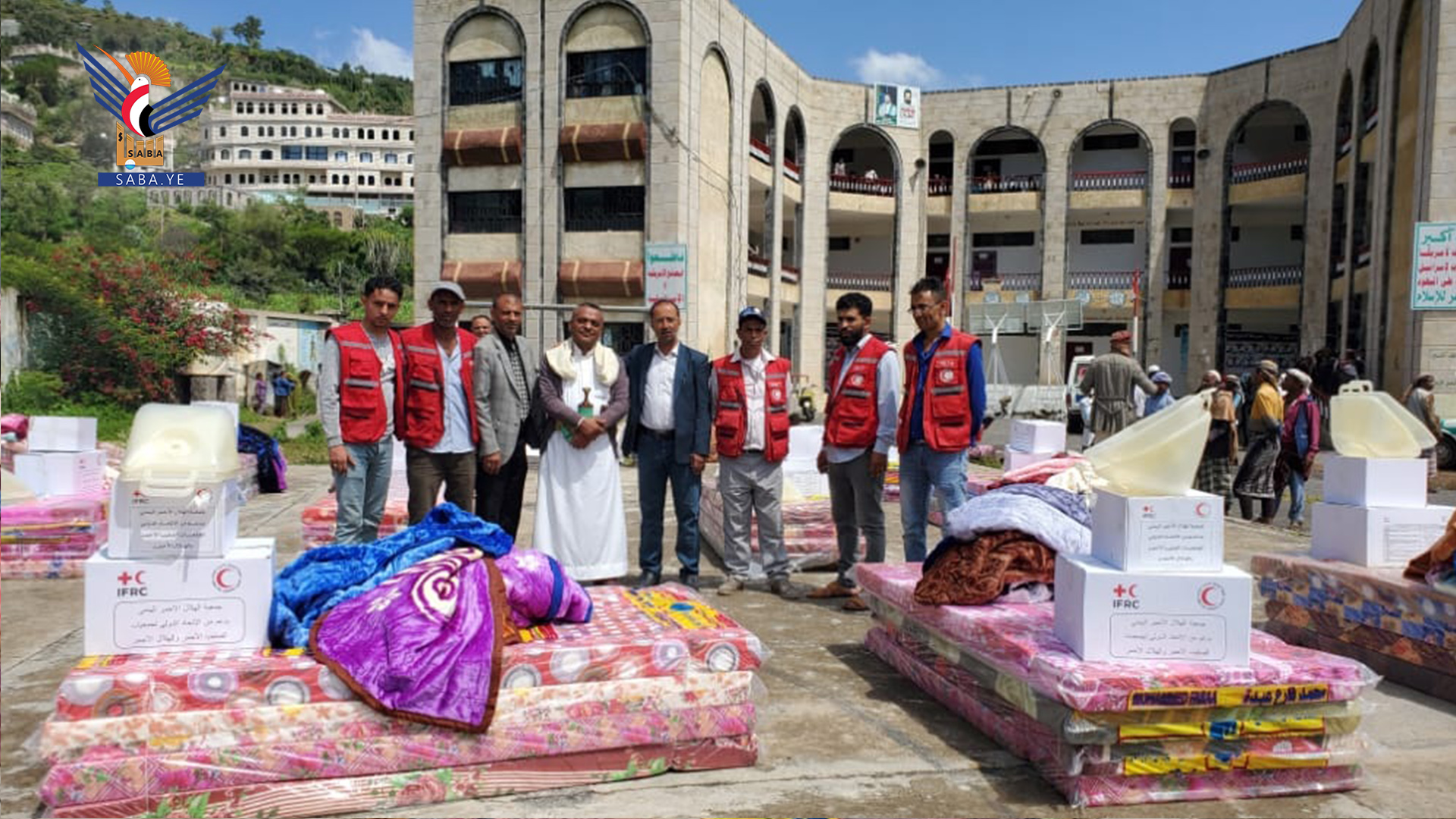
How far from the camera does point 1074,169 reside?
2991 cm

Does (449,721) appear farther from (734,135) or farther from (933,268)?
(933,268)

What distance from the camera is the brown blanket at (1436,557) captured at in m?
3.86

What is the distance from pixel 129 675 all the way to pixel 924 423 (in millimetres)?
3738

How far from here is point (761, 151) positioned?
2562 cm

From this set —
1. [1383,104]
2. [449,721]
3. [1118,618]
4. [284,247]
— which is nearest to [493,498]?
[449,721]

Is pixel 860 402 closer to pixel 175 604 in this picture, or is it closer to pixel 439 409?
pixel 439 409

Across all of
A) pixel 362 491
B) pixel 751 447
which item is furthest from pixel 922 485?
pixel 362 491

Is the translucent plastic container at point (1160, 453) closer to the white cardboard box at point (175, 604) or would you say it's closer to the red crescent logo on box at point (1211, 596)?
the red crescent logo on box at point (1211, 596)

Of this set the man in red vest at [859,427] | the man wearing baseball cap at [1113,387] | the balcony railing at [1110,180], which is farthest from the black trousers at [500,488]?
the balcony railing at [1110,180]

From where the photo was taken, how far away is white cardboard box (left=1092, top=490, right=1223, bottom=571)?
3061mm

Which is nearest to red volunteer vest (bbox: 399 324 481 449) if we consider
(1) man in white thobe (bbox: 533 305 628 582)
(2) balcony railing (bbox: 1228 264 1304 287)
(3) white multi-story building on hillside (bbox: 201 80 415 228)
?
(1) man in white thobe (bbox: 533 305 628 582)

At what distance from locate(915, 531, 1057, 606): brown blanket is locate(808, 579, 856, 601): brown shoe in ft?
5.50

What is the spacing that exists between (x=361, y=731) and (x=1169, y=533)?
267cm

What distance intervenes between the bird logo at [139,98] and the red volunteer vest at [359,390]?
525 centimetres
